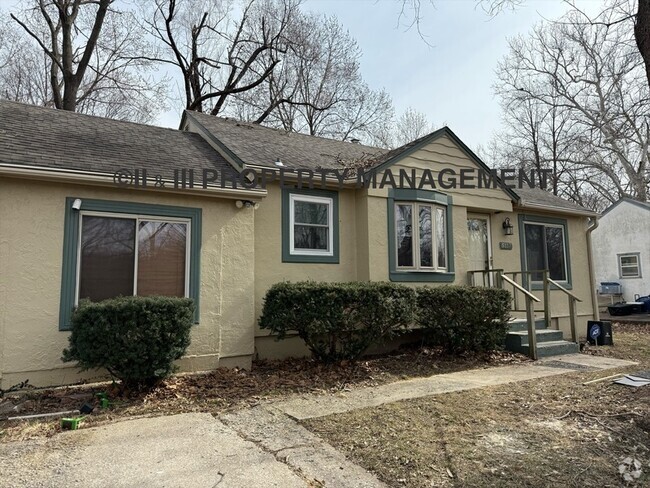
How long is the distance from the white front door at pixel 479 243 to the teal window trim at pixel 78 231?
6.42 metres

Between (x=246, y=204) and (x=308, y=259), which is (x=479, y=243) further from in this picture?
(x=246, y=204)

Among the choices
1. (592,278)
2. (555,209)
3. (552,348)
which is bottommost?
(552,348)

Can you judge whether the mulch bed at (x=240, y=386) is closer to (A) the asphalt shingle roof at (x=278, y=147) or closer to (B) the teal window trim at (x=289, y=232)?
(B) the teal window trim at (x=289, y=232)

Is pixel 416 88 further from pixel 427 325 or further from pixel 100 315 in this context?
pixel 100 315

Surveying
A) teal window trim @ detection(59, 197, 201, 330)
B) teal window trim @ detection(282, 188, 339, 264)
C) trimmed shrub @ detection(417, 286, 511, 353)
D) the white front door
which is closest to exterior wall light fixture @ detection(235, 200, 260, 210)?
teal window trim @ detection(59, 197, 201, 330)

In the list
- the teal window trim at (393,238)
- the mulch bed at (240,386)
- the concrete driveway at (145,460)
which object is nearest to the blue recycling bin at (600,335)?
the mulch bed at (240,386)

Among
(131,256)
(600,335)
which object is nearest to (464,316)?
(600,335)

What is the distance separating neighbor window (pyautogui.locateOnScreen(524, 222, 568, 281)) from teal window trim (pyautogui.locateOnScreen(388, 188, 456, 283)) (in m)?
3.13

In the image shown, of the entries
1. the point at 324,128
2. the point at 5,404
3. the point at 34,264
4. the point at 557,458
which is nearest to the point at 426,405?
the point at 557,458

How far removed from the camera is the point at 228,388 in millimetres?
5988

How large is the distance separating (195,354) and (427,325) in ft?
13.0

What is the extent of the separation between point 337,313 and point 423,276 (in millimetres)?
2787

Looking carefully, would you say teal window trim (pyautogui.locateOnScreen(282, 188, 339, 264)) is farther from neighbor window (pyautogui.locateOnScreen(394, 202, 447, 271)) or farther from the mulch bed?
the mulch bed

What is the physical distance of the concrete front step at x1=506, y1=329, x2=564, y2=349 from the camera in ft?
28.7
